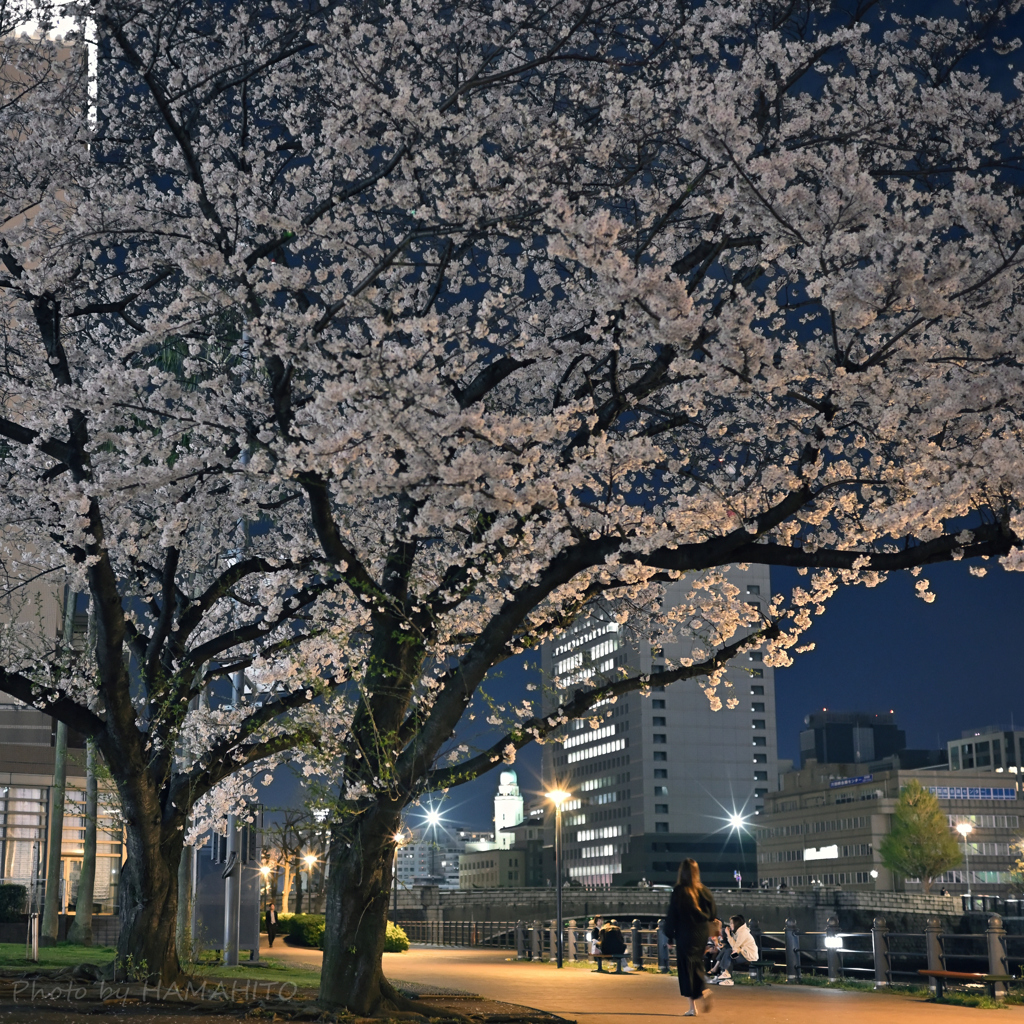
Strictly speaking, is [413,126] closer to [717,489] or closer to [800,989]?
[717,489]

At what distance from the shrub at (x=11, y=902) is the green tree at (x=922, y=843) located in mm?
80493

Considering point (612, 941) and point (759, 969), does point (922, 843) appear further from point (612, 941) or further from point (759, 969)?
point (759, 969)

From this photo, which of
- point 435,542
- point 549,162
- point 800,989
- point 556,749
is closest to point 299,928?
point 800,989

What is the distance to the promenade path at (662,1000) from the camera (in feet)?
45.6

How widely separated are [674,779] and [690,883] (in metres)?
151

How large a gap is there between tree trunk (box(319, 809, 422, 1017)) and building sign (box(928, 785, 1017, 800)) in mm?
125045

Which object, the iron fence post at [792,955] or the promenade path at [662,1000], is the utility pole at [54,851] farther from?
the iron fence post at [792,955]

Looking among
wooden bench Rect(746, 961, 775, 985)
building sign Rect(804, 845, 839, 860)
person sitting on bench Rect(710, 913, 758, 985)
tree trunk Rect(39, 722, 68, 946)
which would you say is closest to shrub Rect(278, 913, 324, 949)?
tree trunk Rect(39, 722, 68, 946)

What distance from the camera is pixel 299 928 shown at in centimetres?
3391

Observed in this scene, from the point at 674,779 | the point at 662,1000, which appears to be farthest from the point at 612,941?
the point at 674,779

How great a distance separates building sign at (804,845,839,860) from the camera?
12700cm

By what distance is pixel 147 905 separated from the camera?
517 inches

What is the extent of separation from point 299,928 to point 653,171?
1095 inches

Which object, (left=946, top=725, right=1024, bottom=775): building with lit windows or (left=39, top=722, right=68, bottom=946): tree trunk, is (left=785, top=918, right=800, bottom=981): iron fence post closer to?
(left=39, top=722, right=68, bottom=946): tree trunk
